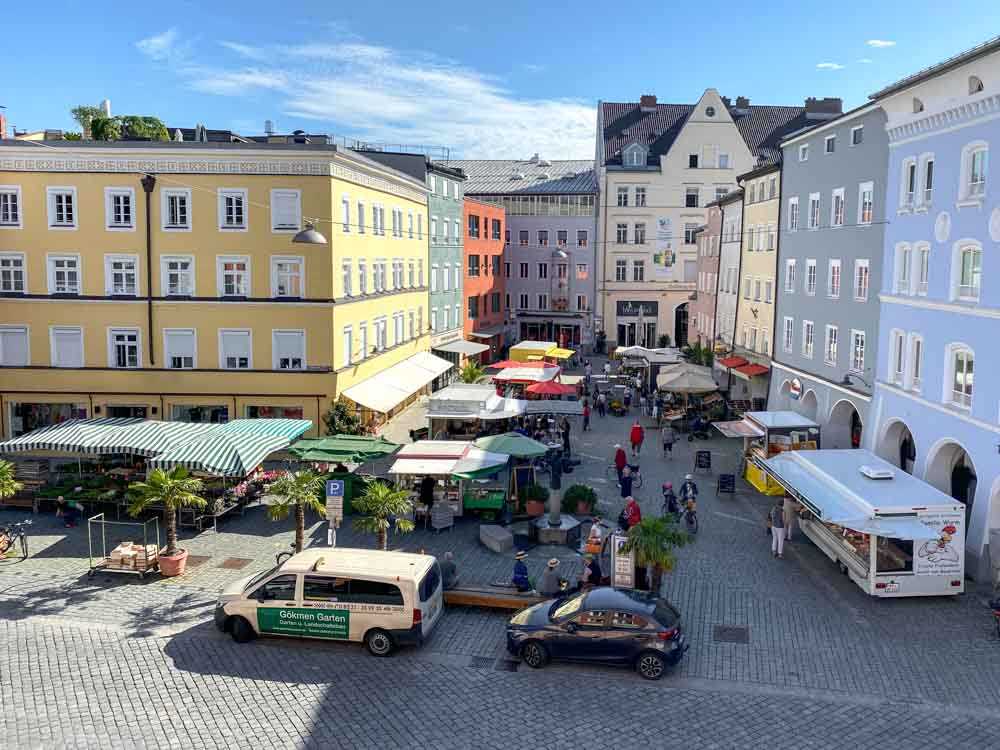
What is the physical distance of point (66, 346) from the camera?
34125 mm

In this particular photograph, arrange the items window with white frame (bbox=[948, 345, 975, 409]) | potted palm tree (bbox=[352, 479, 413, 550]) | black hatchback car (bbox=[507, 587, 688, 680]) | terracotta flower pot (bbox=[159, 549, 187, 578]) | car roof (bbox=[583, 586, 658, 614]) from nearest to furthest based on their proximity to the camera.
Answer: black hatchback car (bbox=[507, 587, 688, 680]), car roof (bbox=[583, 586, 658, 614]), potted palm tree (bbox=[352, 479, 413, 550]), terracotta flower pot (bbox=[159, 549, 187, 578]), window with white frame (bbox=[948, 345, 975, 409])

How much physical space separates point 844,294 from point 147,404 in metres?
26.2

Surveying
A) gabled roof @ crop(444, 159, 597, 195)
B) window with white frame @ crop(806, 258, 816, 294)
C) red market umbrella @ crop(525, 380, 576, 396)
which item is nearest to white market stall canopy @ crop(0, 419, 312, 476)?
red market umbrella @ crop(525, 380, 576, 396)

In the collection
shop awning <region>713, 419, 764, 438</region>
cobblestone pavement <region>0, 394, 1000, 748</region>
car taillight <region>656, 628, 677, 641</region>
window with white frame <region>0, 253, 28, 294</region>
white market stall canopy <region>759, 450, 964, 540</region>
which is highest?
window with white frame <region>0, 253, 28, 294</region>

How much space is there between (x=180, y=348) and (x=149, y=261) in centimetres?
345

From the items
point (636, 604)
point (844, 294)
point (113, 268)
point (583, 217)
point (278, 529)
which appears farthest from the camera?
point (583, 217)

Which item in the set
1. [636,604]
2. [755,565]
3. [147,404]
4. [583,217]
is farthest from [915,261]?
[583,217]

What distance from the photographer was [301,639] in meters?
17.3

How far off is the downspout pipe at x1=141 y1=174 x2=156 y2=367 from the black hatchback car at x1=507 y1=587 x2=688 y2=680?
893 inches

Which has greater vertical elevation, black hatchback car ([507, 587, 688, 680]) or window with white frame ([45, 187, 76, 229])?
window with white frame ([45, 187, 76, 229])

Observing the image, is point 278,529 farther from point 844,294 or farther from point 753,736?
point 844,294

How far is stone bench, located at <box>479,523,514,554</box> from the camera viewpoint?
22797mm

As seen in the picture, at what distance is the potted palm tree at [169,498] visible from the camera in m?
20.2

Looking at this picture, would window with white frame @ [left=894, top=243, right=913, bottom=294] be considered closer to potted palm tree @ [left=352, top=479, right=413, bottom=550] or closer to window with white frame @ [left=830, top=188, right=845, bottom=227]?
window with white frame @ [left=830, top=188, right=845, bottom=227]
